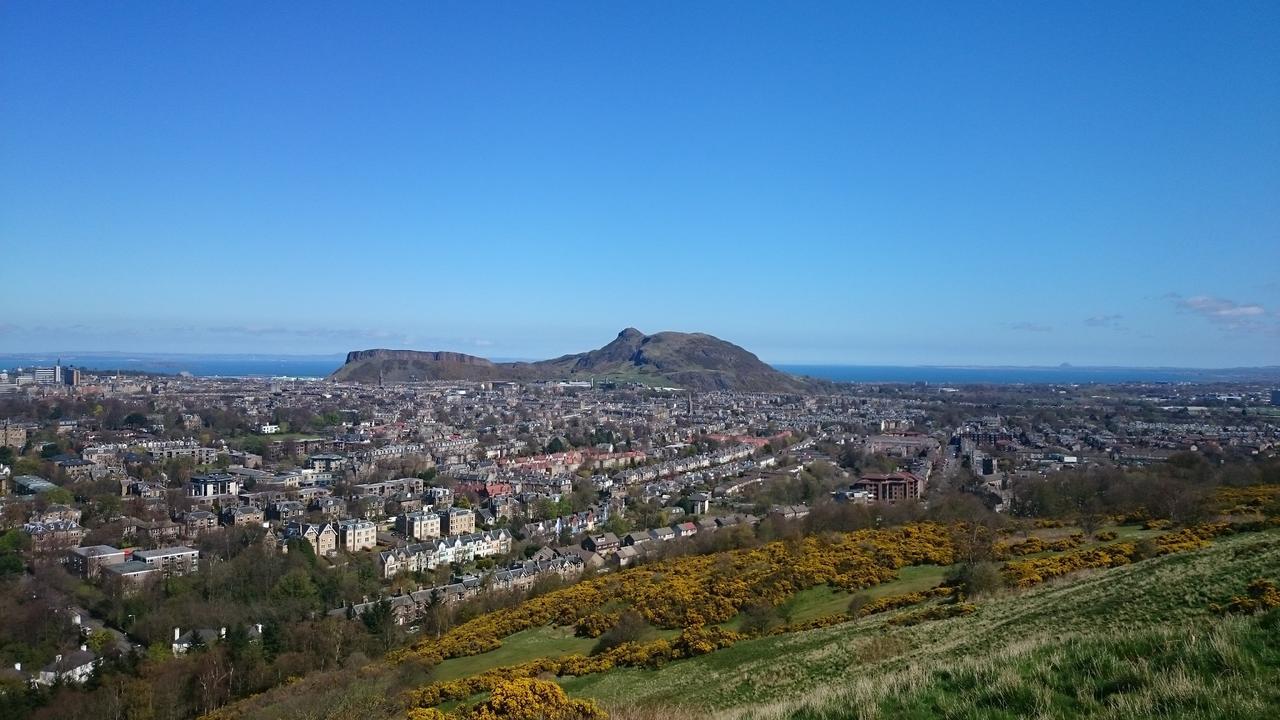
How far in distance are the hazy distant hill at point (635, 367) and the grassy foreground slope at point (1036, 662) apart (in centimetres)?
12851

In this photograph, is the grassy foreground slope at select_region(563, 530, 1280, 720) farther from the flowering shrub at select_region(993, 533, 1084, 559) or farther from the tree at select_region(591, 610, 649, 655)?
the flowering shrub at select_region(993, 533, 1084, 559)

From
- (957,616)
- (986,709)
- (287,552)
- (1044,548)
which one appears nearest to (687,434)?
(287,552)

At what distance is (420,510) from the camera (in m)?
44.4

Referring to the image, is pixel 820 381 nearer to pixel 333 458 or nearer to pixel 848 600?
pixel 333 458

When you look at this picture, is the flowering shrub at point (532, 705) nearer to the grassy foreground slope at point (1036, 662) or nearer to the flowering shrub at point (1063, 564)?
the grassy foreground slope at point (1036, 662)

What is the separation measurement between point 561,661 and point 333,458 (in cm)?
5078

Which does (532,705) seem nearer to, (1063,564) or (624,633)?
(624,633)

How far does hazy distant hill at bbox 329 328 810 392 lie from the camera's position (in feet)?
494

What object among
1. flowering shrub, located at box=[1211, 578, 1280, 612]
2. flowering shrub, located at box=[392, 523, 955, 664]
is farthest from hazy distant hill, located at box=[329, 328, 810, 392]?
flowering shrub, located at box=[1211, 578, 1280, 612]

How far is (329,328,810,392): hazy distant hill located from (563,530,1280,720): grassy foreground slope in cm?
12851

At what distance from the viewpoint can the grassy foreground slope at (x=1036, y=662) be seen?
505 centimetres

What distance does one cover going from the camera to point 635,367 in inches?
6644

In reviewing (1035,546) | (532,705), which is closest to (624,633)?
(532,705)

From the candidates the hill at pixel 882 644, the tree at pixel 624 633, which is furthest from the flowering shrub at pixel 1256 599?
the tree at pixel 624 633
